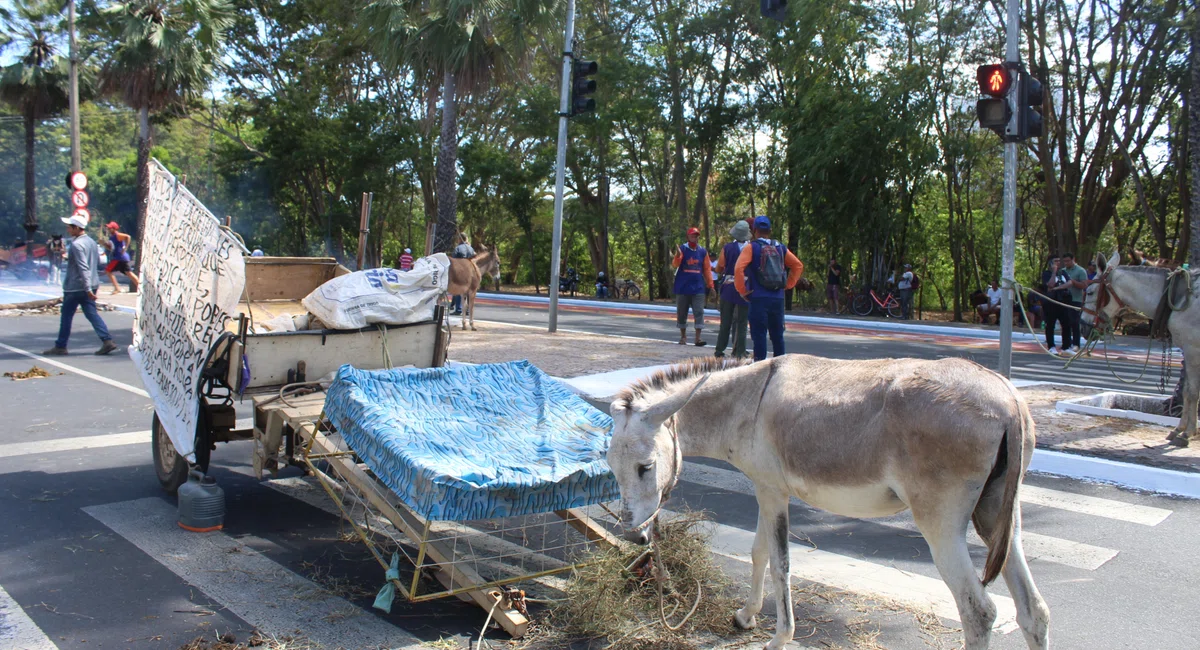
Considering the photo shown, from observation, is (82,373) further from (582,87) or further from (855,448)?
(855,448)

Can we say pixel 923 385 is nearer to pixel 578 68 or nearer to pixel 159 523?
pixel 159 523

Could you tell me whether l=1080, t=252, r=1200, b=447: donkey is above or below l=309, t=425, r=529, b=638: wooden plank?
above

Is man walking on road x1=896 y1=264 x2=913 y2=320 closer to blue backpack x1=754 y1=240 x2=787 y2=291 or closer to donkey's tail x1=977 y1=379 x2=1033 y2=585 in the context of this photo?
Result: blue backpack x1=754 y1=240 x2=787 y2=291

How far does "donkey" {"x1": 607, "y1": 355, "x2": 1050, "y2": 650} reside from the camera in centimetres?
340

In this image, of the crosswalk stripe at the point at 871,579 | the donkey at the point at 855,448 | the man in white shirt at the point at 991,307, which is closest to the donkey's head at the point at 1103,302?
the crosswalk stripe at the point at 871,579

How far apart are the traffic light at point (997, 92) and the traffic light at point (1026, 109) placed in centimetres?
12

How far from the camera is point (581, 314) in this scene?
80.8 feet

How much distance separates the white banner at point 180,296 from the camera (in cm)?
551

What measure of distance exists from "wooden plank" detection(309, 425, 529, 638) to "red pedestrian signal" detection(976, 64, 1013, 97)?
796cm

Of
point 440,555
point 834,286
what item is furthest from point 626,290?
point 440,555

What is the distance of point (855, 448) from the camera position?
364cm

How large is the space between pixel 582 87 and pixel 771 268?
6.10 meters

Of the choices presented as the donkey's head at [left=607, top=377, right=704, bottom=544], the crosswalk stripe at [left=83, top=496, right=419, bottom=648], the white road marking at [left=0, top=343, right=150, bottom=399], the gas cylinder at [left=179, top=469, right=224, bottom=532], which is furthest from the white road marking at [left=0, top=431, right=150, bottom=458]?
the donkey's head at [left=607, top=377, right=704, bottom=544]

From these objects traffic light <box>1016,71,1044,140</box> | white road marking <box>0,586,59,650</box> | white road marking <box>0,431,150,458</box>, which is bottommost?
white road marking <box>0,586,59,650</box>
